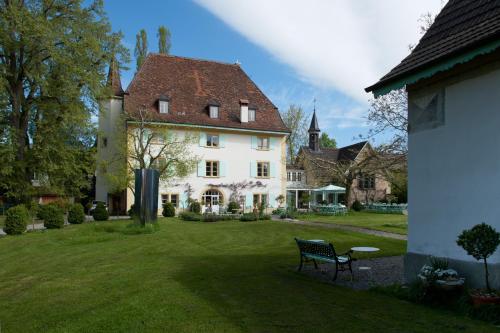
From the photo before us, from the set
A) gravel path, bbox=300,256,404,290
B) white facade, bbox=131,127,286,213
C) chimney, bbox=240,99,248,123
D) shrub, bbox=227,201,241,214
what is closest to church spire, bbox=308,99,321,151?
white facade, bbox=131,127,286,213

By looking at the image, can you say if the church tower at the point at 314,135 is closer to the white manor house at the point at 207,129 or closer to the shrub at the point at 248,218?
the white manor house at the point at 207,129

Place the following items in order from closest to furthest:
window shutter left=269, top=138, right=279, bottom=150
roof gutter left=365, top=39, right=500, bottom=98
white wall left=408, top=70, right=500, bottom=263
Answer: roof gutter left=365, top=39, right=500, bottom=98 → white wall left=408, top=70, right=500, bottom=263 → window shutter left=269, top=138, right=279, bottom=150

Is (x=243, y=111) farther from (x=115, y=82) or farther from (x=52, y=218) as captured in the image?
(x=52, y=218)

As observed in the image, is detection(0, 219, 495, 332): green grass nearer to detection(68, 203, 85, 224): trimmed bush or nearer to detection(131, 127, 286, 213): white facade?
detection(68, 203, 85, 224): trimmed bush

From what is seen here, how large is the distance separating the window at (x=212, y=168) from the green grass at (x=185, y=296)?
22.4 meters

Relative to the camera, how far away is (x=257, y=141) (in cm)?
3850

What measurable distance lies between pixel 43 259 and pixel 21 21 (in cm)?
1860

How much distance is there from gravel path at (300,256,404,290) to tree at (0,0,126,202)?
71.8 feet

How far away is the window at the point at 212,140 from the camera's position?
120 ft

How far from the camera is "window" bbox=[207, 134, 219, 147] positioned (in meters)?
36.6

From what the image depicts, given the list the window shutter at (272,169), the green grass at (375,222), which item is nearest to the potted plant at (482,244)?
the green grass at (375,222)

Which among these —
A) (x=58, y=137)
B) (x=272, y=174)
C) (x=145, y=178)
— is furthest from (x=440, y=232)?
(x=272, y=174)

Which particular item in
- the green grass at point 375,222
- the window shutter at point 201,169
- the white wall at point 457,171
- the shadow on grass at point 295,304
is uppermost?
the window shutter at point 201,169

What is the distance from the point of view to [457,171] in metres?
7.04
